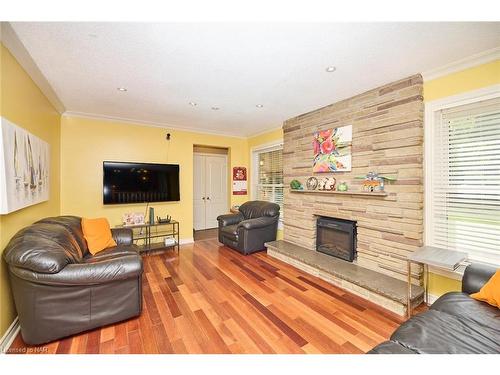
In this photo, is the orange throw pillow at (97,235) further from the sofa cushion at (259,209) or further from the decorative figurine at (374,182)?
the decorative figurine at (374,182)

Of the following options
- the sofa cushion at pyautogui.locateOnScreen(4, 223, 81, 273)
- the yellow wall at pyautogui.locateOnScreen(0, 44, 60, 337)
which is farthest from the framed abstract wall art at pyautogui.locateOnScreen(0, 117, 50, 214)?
the sofa cushion at pyautogui.locateOnScreen(4, 223, 81, 273)

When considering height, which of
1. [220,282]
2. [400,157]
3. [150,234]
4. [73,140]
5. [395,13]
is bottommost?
[220,282]

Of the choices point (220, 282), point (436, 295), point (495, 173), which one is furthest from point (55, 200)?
point (495, 173)

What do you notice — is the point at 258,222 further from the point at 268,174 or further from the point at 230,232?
the point at 268,174

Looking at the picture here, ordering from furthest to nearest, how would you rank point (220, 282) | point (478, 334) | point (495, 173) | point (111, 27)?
point (220, 282), point (495, 173), point (111, 27), point (478, 334)

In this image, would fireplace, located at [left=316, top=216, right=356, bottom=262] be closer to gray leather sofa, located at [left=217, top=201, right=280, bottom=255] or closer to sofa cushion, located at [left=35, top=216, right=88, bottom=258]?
gray leather sofa, located at [left=217, top=201, right=280, bottom=255]

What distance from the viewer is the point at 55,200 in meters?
3.39

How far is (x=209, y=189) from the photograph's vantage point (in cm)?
621

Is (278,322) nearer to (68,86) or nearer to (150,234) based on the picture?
(150,234)

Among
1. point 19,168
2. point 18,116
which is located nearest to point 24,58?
point 18,116

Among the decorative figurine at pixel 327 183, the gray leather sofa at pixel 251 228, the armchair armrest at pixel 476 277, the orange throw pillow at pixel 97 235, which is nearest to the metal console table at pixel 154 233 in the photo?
the orange throw pillow at pixel 97 235

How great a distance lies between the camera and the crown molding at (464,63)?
2002 millimetres

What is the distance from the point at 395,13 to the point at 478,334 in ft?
7.06

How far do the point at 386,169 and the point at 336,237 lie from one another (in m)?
1.28
